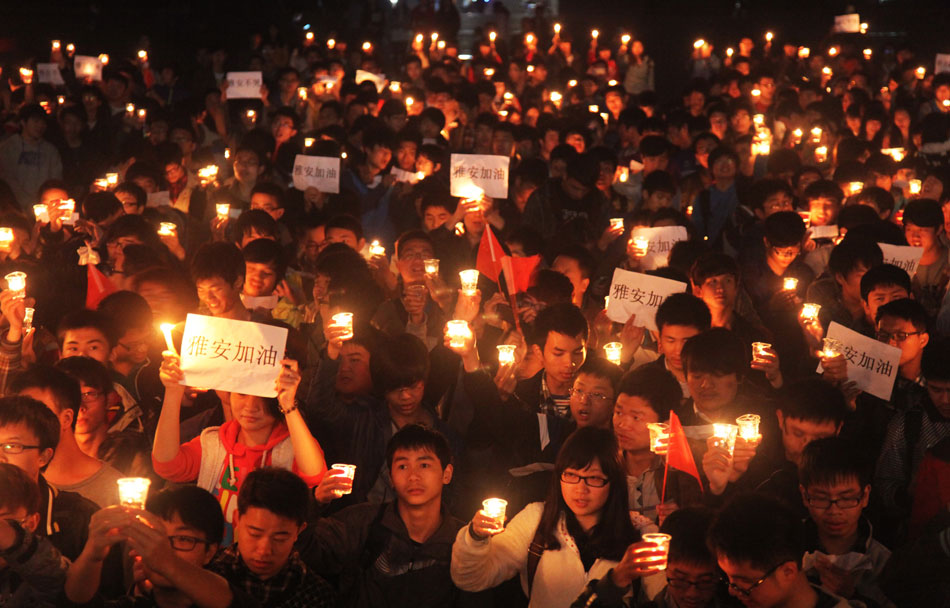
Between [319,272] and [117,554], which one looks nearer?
[117,554]

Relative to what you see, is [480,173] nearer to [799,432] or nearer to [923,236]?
[923,236]

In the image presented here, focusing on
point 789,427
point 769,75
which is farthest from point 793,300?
point 769,75

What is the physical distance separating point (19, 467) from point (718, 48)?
60.0ft

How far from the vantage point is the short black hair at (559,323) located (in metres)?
5.78

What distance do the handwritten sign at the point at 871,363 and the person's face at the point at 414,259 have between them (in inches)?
104

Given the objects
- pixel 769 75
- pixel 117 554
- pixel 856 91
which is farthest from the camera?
pixel 769 75

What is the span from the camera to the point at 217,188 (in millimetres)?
9672

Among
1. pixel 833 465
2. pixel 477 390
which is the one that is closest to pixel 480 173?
pixel 477 390

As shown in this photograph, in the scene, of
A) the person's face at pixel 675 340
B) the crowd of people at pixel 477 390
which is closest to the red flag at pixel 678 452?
the crowd of people at pixel 477 390

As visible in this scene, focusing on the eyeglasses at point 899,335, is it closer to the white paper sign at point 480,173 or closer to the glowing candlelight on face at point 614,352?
the glowing candlelight on face at point 614,352

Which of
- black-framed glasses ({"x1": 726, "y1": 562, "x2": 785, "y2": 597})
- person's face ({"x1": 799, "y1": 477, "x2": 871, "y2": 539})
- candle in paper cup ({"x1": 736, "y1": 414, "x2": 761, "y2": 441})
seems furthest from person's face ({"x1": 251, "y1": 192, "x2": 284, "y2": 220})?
black-framed glasses ({"x1": 726, "y1": 562, "x2": 785, "y2": 597})

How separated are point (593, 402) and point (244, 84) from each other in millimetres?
8562

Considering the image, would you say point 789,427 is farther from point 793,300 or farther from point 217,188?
point 217,188

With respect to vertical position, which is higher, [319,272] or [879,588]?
[319,272]
